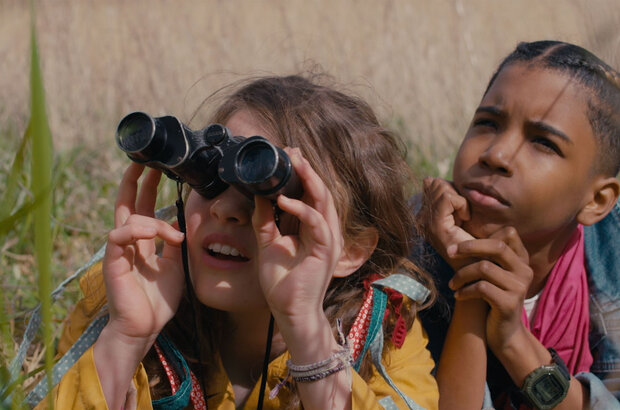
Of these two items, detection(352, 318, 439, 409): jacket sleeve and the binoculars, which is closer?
the binoculars

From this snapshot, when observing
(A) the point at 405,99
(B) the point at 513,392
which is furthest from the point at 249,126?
(A) the point at 405,99

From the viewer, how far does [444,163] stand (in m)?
3.56

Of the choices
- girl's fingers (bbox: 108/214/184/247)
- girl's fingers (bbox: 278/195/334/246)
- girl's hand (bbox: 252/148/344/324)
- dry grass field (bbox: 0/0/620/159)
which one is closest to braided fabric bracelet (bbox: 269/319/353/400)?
girl's hand (bbox: 252/148/344/324)

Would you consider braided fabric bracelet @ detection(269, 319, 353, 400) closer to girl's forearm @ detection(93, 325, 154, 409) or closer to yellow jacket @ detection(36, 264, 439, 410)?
yellow jacket @ detection(36, 264, 439, 410)

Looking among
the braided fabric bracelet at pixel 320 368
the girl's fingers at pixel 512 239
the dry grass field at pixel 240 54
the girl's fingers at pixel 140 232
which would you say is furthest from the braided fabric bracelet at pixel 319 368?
the dry grass field at pixel 240 54

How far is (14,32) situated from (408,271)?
14.4 feet

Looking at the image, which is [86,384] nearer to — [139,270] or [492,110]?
[139,270]

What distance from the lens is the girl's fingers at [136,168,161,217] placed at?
153 cm

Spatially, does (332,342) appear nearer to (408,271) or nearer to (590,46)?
(408,271)

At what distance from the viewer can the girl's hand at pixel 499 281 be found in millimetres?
1712

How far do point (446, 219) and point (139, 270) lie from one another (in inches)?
33.0

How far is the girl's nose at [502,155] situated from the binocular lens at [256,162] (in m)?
0.75

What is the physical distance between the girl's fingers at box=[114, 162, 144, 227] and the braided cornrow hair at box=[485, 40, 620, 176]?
1091 millimetres

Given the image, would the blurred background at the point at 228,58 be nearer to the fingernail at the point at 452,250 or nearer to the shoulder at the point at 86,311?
the shoulder at the point at 86,311
